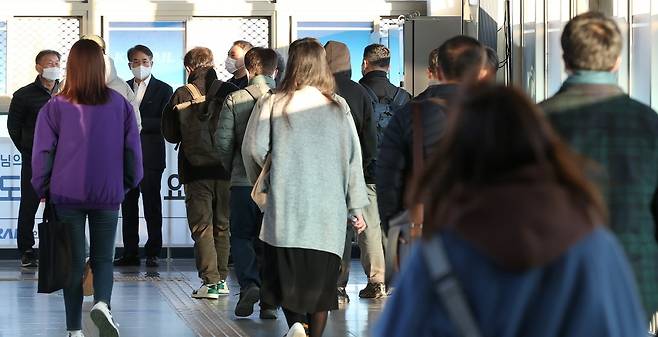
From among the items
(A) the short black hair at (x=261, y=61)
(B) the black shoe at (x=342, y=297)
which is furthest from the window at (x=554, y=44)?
(B) the black shoe at (x=342, y=297)

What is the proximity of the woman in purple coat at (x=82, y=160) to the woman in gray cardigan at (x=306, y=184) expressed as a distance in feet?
3.02

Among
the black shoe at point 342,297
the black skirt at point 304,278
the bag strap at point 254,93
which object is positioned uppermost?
the bag strap at point 254,93

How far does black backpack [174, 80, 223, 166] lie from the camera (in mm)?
10398

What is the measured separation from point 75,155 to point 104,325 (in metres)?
0.97

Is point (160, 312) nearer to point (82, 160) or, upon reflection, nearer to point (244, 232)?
point (244, 232)

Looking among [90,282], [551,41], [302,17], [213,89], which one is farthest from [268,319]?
[302,17]

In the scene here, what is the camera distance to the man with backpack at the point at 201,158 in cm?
1041

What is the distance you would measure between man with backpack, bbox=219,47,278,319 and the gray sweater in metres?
1.70

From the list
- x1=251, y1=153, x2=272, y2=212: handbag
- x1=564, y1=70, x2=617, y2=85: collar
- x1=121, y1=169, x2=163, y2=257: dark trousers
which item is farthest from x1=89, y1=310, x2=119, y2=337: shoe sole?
x1=121, y1=169, x2=163, y2=257: dark trousers

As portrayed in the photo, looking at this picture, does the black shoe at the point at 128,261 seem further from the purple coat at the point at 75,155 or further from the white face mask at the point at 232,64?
the purple coat at the point at 75,155

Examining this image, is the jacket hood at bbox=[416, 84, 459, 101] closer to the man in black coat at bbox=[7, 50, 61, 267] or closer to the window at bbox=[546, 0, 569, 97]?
the window at bbox=[546, 0, 569, 97]

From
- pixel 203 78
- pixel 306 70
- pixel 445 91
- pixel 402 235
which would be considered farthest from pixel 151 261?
pixel 402 235

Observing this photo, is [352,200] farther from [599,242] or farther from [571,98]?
[599,242]

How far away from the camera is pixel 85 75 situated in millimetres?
7801
